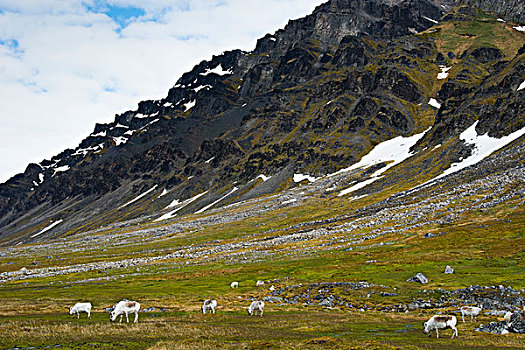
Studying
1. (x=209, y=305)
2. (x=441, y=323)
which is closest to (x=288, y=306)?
(x=209, y=305)

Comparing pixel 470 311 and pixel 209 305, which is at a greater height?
pixel 209 305

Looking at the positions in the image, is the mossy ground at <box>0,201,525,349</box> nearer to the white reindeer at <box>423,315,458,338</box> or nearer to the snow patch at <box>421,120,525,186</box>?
the white reindeer at <box>423,315,458,338</box>

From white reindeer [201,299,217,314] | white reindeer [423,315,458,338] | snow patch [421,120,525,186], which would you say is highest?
snow patch [421,120,525,186]

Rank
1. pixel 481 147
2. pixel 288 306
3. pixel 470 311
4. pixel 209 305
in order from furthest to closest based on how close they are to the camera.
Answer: pixel 481 147 → pixel 288 306 → pixel 209 305 → pixel 470 311

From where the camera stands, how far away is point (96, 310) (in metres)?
39.7

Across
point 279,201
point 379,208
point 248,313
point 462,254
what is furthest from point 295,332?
point 279,201

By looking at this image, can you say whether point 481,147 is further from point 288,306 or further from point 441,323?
point 441,323

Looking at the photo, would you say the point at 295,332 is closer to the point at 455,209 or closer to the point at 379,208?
the point at 455,209

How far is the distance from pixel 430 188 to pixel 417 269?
74241 millimetres

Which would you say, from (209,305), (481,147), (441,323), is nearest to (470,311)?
(441,323)

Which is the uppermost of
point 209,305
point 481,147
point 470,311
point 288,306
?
point 481,147

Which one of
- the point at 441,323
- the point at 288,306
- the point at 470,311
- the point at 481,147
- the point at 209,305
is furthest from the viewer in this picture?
the point at 481,147

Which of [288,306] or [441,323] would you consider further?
[288,306]

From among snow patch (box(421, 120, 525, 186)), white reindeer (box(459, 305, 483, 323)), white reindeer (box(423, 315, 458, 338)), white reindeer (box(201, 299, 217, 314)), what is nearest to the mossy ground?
white reindeer (box(423, 315, 458, 338))
